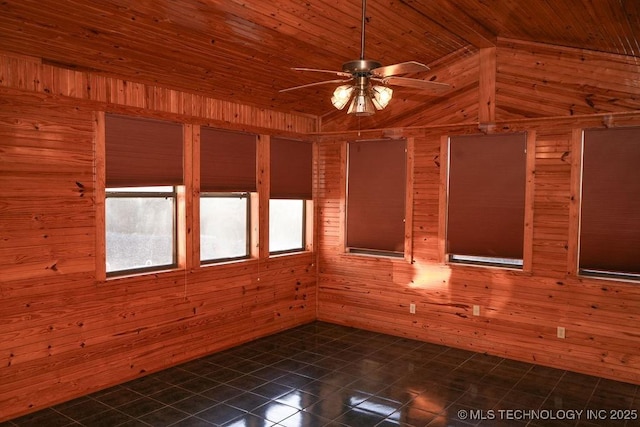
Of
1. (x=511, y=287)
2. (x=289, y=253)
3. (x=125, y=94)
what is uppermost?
(x=125, y=94)

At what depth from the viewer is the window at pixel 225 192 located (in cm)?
533

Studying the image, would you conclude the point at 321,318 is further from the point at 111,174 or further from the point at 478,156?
the point at 111,174

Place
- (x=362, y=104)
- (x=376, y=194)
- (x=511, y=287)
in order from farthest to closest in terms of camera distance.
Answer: (x=376, y=194), (x=511, y=287), (x=362, y=104)

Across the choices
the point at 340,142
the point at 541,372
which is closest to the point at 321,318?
the point at 340,142

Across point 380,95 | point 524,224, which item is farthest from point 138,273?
point 524,224

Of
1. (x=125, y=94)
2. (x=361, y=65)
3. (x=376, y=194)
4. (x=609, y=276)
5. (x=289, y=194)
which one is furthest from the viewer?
(x=289, y=194)

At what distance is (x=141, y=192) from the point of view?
4805 mm

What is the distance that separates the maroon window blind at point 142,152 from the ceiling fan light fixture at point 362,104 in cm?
235

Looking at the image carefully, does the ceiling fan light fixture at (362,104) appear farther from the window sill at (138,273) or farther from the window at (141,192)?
the window sill at (138,273)

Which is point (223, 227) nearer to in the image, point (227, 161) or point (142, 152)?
point (227, 161)

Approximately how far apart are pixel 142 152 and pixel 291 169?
2.16m

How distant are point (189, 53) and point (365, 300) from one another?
3.62 meters

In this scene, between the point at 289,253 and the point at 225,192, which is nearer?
the point at 225,192

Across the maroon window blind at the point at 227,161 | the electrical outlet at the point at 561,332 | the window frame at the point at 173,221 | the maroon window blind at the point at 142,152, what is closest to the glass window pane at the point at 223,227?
the maroon window blind at the point at 227,161
